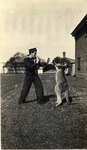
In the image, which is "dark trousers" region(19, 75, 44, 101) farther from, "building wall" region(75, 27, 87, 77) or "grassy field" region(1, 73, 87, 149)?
"building wall" region(75, 27, 87, 77)

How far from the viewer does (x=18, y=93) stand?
12.3 ft

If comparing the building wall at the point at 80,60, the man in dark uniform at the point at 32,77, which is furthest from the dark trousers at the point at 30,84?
the building wall at the point at 80,60

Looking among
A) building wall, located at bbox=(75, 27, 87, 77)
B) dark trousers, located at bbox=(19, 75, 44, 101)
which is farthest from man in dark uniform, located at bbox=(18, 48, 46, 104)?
building wall, located at bbox=(75, 27, 87, 77)

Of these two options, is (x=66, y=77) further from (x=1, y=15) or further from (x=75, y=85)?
(x=1, y=15)

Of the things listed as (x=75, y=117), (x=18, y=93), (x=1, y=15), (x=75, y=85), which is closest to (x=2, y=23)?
(x=1, y=15)

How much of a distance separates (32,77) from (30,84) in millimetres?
87

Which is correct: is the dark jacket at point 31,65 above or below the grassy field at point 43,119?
above

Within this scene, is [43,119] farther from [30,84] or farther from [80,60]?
[80,60]

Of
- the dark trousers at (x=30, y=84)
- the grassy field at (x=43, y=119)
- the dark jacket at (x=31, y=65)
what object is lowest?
the grassy field at (x=43, y=119)

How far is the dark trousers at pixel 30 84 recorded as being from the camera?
146 inches

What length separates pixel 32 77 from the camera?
12.1ft

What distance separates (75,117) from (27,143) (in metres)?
0.60

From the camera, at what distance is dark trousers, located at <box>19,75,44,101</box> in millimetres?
3700

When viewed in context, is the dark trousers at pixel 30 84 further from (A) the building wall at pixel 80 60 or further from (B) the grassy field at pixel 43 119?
(A) the building wall at pixel 80 60
